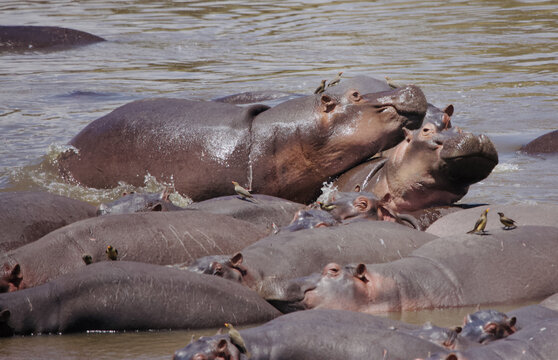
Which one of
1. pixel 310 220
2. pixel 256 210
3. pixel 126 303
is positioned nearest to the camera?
pixel 126 303

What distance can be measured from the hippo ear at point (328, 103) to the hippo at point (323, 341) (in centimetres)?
389

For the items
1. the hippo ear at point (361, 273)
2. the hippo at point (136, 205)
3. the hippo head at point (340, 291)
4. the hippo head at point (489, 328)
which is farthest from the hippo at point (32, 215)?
the hippo head at point (489, 328)

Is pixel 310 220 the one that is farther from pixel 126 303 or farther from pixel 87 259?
pixel 126 303

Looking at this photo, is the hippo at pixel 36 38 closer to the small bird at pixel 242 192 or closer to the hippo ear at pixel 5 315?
the small bird at pixel 242 192

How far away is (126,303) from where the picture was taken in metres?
4.65

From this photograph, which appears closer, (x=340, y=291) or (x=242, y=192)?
(x=340, y=291)

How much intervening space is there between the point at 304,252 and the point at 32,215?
1777 millimetres

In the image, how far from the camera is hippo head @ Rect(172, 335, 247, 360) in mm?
3697

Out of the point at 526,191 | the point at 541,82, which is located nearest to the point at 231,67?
the point at 541,82

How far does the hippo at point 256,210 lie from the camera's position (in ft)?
21.4

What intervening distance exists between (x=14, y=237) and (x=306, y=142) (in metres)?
2.71

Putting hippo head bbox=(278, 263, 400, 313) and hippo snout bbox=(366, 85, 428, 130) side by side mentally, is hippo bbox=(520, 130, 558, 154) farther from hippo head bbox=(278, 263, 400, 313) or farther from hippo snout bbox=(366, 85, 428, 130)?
hippo head bbox=(278, 263, 400, 313)

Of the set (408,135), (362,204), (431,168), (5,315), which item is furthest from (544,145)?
(5,315)

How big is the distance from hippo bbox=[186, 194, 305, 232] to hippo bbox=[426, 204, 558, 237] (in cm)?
90
